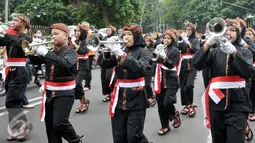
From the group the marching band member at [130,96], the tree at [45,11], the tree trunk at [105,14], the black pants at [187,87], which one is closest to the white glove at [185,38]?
the black pants at [187,87]

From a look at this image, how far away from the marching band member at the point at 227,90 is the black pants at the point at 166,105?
1.90 meters

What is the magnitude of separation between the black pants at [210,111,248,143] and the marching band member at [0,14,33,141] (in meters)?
3.24

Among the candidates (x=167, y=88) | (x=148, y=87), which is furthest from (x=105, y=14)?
(x=167, y=88)

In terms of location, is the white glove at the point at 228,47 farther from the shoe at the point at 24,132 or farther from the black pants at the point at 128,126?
the shoe at the point at 24,132

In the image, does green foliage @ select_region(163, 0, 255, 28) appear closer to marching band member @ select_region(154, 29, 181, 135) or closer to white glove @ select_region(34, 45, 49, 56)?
marching band member @ select_region(154, 29, 181, 135)

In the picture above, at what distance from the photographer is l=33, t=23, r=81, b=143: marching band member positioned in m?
4.64

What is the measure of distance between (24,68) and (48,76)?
1.21 metres

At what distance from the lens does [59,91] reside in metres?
4.75

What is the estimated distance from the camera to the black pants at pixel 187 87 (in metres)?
7.68

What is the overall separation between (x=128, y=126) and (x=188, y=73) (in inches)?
155

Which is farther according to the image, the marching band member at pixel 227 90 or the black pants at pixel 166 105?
the black pants at pixel 166 105

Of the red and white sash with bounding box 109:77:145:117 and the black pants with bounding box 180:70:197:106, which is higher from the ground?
the red and white sash with bounding box 109:77:145:117

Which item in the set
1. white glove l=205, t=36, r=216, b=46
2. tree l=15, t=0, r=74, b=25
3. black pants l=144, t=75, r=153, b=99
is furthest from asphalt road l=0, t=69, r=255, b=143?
tree l=15, t=0, r=74, b=25

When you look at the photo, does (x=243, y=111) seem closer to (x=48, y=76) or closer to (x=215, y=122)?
(x=215, y=122)
